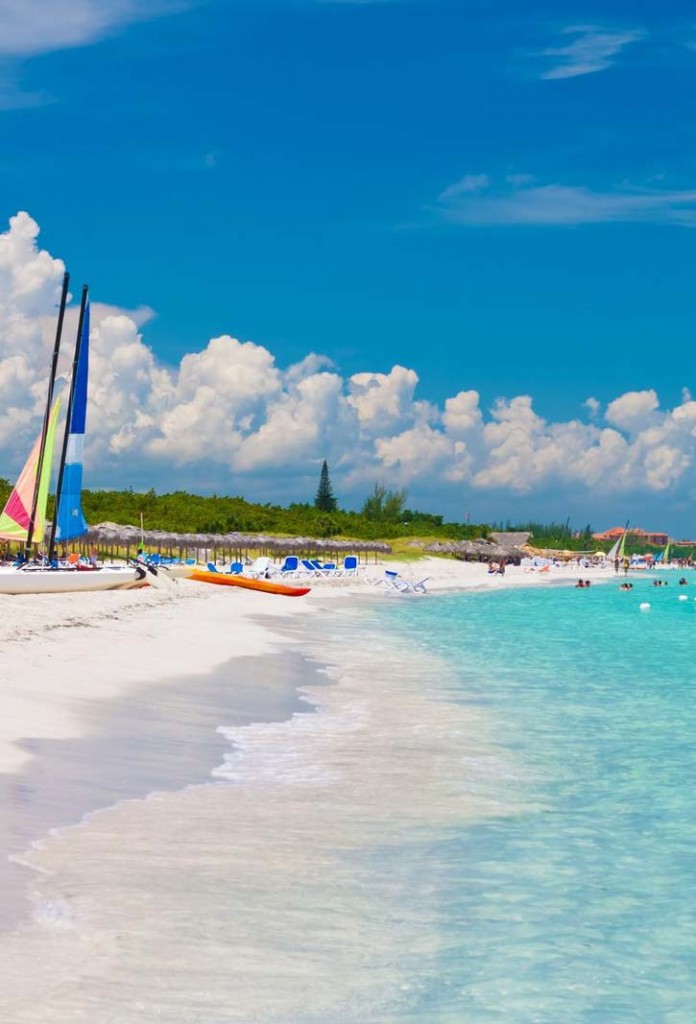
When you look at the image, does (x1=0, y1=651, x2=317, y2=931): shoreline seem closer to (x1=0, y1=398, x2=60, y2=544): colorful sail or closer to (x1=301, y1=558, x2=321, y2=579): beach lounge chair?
(x1=0, y1=398, x2=60, y2=544): colorful sail

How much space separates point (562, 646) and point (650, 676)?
7.77 metres

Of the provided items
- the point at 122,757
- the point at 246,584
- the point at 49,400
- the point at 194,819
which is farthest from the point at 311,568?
the point at 194,819

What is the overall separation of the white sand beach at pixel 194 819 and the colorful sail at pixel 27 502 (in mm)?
17438

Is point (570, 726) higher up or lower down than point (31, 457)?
lower down

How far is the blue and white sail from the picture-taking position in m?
38.4

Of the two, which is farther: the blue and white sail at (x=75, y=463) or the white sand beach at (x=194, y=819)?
the blue and white sail at (x=75, y=463)

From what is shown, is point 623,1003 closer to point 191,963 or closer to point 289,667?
point 191,963

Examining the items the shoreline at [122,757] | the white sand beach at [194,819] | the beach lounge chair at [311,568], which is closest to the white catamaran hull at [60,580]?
the white sand beach at [194,819]

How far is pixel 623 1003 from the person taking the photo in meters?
5.99

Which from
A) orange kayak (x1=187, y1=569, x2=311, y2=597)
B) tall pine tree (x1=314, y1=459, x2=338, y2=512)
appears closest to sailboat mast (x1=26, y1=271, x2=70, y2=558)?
orange kayak (x1=187, y1=569, x2=311, y2=597)

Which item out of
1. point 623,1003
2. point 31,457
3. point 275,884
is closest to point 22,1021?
point 275,884

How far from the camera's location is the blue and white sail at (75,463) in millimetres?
38406

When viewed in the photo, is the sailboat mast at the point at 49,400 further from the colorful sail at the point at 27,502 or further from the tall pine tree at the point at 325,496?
the tall pine tree at the point at 325,496

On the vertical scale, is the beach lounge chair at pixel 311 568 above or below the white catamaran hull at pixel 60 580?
below
